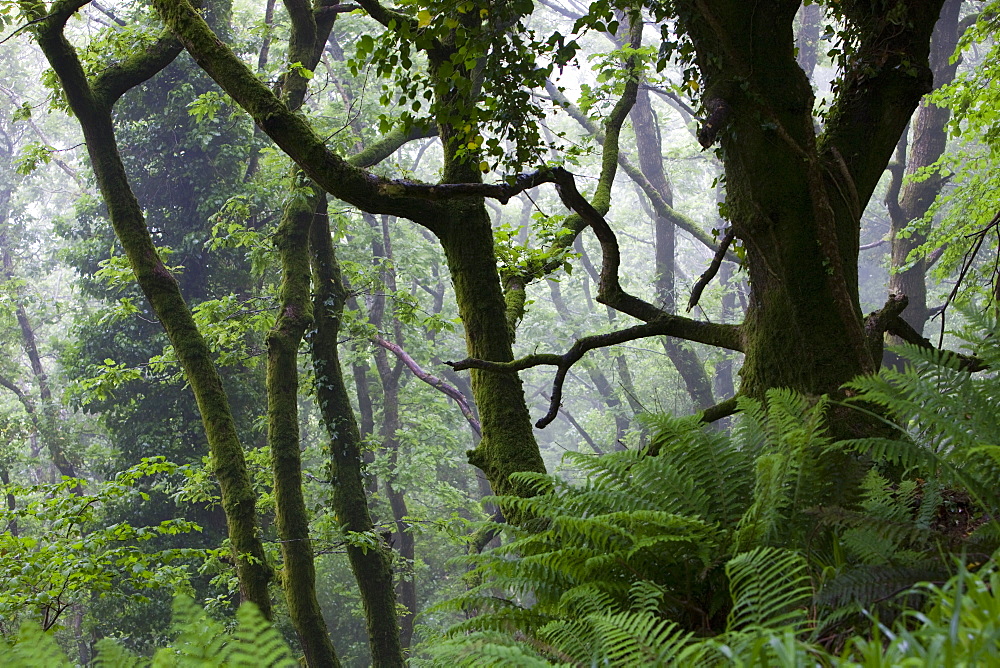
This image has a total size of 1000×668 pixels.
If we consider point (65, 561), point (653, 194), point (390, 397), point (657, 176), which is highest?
point (657, 176)

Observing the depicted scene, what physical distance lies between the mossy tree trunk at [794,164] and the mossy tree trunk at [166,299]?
4.57 metres

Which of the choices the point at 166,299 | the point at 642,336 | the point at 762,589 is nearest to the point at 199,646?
the point at 762,589

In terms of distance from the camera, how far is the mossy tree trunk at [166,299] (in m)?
5.97

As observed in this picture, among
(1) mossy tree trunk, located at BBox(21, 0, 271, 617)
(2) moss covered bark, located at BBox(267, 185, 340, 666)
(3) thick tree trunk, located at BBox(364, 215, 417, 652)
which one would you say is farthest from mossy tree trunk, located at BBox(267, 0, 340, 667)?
(3) thick tree trunk, located at BBox(364, 215, 417, 652)

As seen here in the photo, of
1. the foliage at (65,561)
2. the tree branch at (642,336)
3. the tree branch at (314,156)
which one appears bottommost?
the foliage at (65,561)

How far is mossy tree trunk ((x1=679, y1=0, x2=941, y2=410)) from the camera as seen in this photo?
2812mm

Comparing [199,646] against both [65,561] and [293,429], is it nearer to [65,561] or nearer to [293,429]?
[65,561]

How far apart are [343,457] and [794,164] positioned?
24.2 ft

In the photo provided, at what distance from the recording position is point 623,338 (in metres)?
3.58

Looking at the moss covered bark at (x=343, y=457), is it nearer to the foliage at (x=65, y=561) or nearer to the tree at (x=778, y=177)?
the foliage at (x=65, y=561)

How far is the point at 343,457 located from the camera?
362 inches

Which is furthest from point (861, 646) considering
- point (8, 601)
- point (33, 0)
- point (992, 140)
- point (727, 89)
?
point (992, 140)

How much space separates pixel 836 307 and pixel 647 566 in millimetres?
1646

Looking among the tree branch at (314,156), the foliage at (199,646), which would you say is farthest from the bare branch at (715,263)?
the foliage at (199,646)
